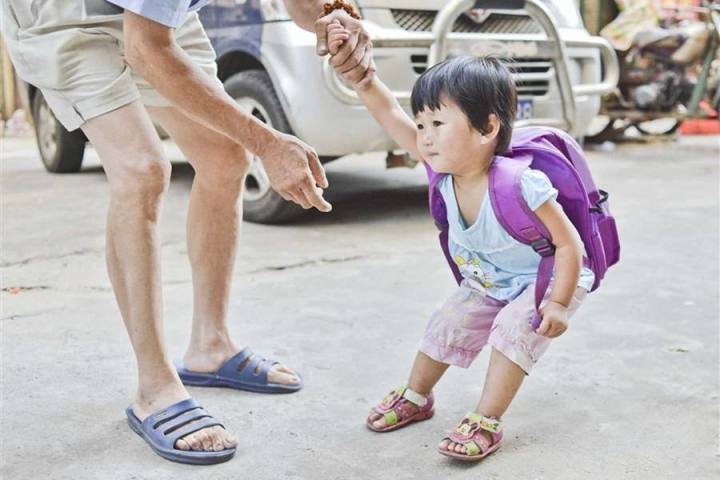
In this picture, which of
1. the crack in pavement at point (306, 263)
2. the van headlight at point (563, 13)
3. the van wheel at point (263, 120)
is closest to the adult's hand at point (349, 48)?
the crack in pavement at point (306, 263)

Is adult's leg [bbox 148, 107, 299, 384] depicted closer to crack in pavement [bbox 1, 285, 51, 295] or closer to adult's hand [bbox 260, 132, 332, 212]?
adult's hand [bbox 260, 132, 332, 212]

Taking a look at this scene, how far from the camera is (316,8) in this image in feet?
8.52

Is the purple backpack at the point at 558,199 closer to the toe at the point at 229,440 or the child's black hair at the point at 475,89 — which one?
the child's black hair at the point at 475,89

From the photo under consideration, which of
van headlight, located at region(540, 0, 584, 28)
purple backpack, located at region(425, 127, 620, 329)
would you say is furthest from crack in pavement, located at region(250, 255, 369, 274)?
van headlight, located at region(540, 0, 584, 28)

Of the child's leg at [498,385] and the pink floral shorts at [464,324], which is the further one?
the pink floral shorts at [464,324]

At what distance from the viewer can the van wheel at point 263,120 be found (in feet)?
16.1

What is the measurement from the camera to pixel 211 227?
8.87 feet

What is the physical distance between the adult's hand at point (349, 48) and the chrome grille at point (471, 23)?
252 centimetres

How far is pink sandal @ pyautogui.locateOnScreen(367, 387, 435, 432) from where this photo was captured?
246cm

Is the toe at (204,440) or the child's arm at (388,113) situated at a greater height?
the child's arm at (388,113)

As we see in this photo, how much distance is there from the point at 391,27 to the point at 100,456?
123 inches

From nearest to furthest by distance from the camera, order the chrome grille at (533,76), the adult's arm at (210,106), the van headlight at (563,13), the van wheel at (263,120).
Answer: the adult's arm at (210,106) < the van wheel at (263,120) < the chrome grille at (533,76) < the van headlight at (563,13)

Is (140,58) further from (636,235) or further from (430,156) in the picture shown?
(636,235)

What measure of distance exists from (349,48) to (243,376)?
38.0 inches
